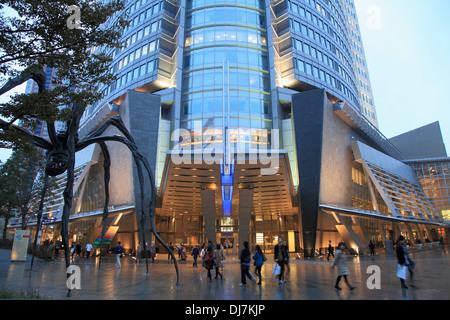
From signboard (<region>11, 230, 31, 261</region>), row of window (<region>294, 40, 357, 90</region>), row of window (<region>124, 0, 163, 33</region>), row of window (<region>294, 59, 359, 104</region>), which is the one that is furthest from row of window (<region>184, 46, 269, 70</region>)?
signboard (<region>11, 230, 31, 261</region>)

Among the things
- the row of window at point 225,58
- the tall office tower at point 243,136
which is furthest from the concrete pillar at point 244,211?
A: the row of window at point 225,58

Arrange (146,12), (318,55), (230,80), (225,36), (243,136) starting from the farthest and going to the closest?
(146,12) < (318,55) < (225,36) < (230,80) < (243,136)

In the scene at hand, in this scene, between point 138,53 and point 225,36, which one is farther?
point 138,53

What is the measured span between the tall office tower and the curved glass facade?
150 mm

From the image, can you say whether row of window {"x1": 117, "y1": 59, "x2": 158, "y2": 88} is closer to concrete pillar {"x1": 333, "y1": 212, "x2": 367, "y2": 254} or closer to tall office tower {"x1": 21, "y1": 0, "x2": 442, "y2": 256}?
tall office tower {"x1": 21, "y1": 0, "x2": 442, "y2": 256}

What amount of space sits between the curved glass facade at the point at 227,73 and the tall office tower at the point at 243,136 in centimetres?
15

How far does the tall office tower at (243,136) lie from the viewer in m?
31.1

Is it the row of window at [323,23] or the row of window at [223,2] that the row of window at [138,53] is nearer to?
the row of window at [223,2]

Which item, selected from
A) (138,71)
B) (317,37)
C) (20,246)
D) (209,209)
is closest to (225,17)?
(138,71)

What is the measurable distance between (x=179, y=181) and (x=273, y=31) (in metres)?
26.4

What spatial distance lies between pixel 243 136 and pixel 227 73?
26.6ft

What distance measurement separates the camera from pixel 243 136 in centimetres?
3606

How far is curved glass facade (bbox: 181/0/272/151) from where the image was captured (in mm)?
36344

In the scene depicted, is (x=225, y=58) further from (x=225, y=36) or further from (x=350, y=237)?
(x=350, y=237)
